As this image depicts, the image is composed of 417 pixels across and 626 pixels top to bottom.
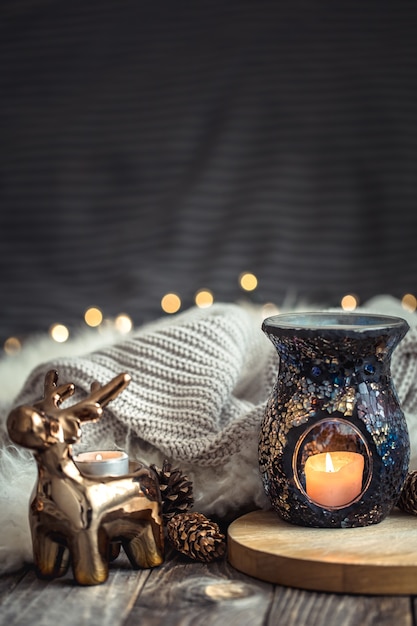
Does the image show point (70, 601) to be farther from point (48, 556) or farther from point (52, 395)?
point (52, 395)

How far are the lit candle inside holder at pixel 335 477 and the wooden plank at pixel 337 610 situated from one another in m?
0.10

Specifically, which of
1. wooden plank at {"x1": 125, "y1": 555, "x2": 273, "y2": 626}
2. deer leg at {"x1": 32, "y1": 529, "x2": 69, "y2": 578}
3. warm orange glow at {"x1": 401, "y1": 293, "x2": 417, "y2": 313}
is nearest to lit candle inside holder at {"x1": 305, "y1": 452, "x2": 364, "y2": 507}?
wooden plank at {"x1": 125, "y1": 555, "x2": 273, "y2": 626}

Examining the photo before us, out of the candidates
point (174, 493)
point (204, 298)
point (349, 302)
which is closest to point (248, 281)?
point (204, 298)

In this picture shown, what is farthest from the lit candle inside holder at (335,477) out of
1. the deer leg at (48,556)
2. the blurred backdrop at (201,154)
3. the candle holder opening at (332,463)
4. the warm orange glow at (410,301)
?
the blurred backdrop at (201,154)

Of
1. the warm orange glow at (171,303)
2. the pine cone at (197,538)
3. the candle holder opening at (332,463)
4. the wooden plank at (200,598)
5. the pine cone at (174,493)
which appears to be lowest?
the wooden plank at (200,598)

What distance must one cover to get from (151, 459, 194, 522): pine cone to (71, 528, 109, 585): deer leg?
12 centimetres

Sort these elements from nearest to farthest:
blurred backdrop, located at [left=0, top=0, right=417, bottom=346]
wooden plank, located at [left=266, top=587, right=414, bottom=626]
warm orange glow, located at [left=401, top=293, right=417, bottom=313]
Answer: wooden plank, located at [left=266, top=587, right=414, bottom=626] → warm orange glow, located at [left=401, top=293, right=417, bottom=313] → blurred backdrop, located at [left=0, top=0, right=417, bottom=346]

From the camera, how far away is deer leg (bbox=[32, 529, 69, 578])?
780 mm

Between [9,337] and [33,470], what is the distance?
1.38m

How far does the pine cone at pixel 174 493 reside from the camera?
88cm

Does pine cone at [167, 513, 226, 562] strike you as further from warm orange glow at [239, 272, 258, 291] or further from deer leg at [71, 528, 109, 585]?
warm orange glow at [239, 272, 258, 291]

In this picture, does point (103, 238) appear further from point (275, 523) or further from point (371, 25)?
point (275, 523)

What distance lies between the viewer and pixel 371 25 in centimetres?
212

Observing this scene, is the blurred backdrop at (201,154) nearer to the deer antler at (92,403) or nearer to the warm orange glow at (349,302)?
the warm orange glow at (349,302)
